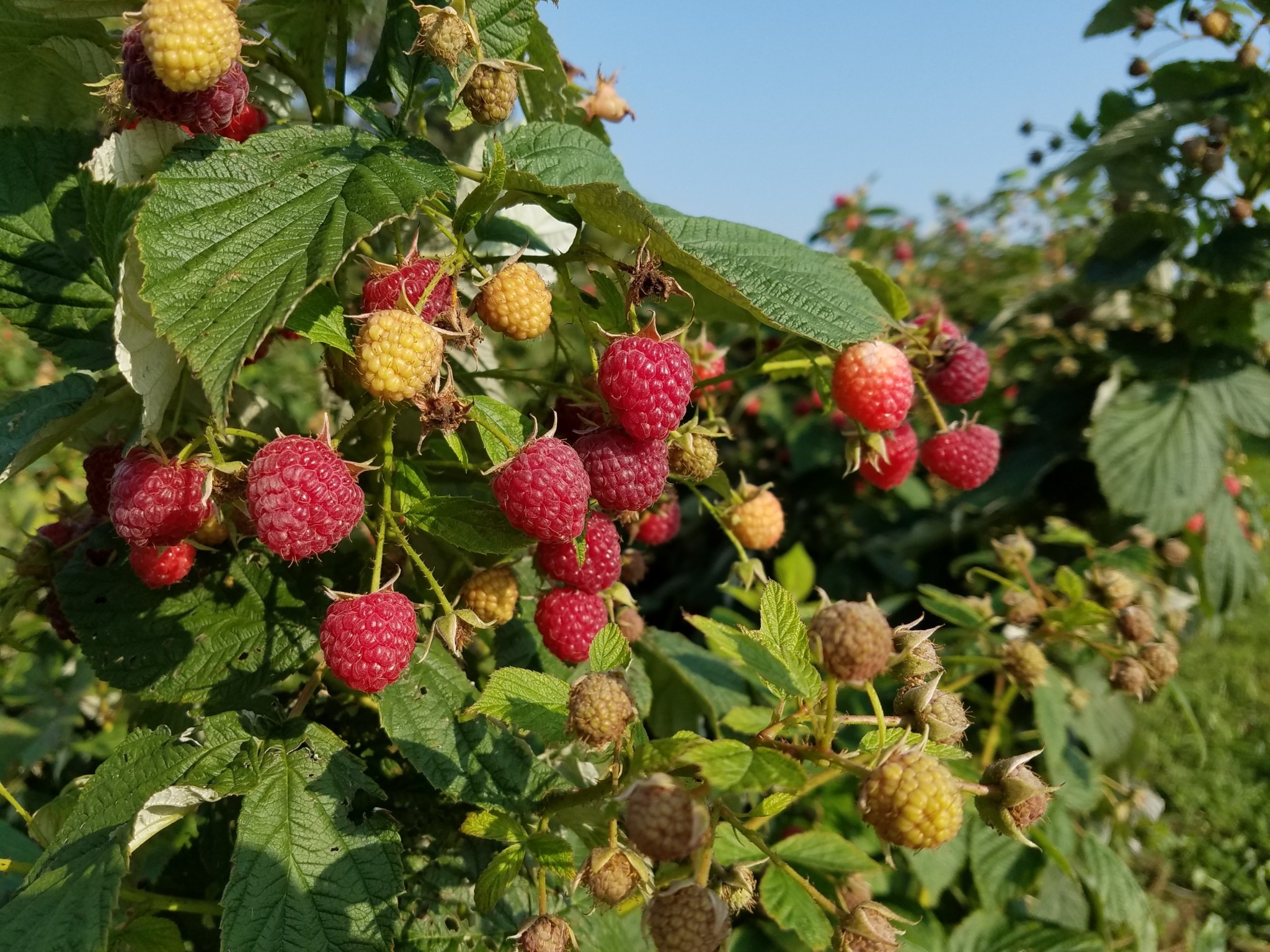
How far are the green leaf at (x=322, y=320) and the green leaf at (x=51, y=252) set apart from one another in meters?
0.41

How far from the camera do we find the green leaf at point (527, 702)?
84cm

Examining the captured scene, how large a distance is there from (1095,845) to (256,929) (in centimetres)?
177

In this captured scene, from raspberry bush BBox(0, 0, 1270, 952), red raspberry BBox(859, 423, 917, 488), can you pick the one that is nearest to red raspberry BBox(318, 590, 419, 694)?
raspberry bush BBox(0, 0, 1270, 952)

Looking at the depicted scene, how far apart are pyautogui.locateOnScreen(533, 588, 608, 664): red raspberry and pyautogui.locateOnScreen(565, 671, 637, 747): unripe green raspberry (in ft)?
0.77

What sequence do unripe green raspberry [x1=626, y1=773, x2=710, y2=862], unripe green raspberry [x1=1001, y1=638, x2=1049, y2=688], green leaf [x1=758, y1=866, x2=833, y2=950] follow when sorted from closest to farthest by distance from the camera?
unripe green raspberry [x1=626, y1=773, x2=710, y2=862], green leaf [x1=758, y1=866, x2=833, y2=950], unripe green raspberry [x1=1001, y1=638, x2=1049, y2=688]

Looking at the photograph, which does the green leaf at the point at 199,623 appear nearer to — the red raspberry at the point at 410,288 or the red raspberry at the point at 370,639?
the red raspberry at the point at 370,639

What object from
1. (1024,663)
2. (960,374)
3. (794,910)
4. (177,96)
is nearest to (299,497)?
(177,96)

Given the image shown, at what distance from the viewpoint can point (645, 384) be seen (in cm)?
86

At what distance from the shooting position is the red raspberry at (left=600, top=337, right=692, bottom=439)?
0.86 metres

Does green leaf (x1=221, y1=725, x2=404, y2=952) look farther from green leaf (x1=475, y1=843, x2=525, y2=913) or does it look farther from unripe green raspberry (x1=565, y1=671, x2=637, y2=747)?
unripe green raspberry (x1=565, y1=671, x2=637, y2=747)

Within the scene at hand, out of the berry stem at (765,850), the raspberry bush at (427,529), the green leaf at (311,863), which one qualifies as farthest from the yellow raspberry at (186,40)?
the berry stem at (765,850)

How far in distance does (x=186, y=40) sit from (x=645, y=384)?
51 cm

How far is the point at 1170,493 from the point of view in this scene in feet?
7.41

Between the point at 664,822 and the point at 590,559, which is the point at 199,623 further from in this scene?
the point at 664,822
